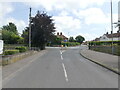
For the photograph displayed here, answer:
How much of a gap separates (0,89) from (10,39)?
6742 centimetres

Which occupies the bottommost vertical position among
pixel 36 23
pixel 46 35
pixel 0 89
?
pixel 0 89

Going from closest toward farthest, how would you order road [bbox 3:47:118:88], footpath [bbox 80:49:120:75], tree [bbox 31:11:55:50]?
road [bbox 3:47:118:88]
footpath [bbox 80:49:120:75]
tree [bbox 31:11:55:50]

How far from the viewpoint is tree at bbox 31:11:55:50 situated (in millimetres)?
42112

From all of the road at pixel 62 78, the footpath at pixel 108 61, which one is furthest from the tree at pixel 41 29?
the road at pixel 62 78

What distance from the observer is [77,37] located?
160 m

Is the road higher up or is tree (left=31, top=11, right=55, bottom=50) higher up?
tree (left=31, top=11, right=55, bottom=50)

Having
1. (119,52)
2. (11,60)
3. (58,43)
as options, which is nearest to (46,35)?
(119,52)

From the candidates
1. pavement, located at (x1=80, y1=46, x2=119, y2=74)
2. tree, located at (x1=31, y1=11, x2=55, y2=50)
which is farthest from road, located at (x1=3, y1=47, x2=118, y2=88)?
tree, located at (x1=31, y1=11, x2=55, y2=50)

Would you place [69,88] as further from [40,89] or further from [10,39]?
[10,39]

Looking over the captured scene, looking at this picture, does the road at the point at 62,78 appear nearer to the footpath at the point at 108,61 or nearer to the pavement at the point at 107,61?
the footpath at the point at 108,61

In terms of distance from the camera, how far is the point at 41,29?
42312 millimetres

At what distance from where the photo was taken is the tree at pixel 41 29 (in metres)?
42.1

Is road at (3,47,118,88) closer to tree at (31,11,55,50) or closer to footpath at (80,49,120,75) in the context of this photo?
footpath at (80,49,120,75)

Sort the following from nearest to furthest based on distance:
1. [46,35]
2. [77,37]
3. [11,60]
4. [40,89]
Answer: [40,89], [11,60], [46,35], [77,37]
